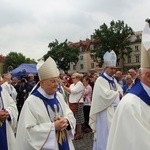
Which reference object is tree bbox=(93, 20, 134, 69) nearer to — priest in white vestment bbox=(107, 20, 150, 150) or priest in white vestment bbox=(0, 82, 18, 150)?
priest in white vestment bbox=(0, 82, 18, 150)

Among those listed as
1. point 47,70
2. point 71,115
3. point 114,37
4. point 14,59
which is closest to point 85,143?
point 71,115

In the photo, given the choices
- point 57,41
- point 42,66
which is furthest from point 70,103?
point 57,41

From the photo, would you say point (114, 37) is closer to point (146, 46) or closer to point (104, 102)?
point (104, 102)

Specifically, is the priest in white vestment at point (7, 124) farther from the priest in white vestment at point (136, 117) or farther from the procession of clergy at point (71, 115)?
the priest in white vestment at point (136, 117)

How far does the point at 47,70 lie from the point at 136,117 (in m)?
2.49

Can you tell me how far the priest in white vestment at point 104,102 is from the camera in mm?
8266

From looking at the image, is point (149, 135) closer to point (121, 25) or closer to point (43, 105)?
point (43, 105)

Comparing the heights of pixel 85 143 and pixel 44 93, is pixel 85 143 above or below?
below

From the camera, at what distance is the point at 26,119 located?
208 inches

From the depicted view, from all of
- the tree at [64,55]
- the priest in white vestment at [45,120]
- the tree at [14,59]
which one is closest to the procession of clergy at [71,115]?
the priest in white vestment at [45,120]

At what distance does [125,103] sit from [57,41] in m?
94.5

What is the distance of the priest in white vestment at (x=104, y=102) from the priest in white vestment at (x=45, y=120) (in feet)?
Result: 8.76

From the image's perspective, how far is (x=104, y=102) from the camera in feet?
27.4

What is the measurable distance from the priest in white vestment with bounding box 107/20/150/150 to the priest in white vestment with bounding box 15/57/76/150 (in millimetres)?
1835
